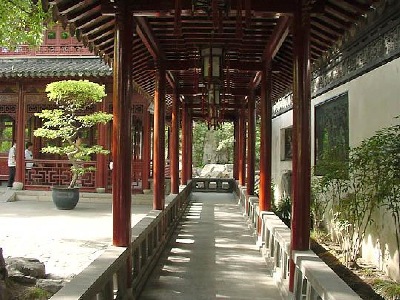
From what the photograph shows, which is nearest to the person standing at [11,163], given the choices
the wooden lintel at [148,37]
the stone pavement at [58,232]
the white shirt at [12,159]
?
the white shirt at [12,159]

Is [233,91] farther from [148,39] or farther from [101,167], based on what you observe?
[101,167]

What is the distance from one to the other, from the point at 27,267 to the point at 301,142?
3189 mm

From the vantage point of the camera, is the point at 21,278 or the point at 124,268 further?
the point at 21,278

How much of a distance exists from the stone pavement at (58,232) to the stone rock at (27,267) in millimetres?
287

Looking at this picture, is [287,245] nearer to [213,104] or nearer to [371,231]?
[371,231]

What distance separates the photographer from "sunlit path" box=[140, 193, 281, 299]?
461 centimetres

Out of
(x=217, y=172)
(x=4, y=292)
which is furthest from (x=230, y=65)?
(x=217, y=172)

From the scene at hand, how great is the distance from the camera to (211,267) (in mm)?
5613

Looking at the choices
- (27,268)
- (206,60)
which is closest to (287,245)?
(206,60)

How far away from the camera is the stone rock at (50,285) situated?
4.47 meters

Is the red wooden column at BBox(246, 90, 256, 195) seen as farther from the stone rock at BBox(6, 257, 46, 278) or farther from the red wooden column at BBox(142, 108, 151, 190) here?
the stone rock at BBox(6, 257, 46, 278)

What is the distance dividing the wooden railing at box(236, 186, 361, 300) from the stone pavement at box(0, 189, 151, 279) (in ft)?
7.74

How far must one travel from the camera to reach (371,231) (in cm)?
575

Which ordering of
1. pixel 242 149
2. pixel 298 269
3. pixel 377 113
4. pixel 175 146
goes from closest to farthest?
pixel 298 269, pixel 377 113, pixel 175 146, pixel 242 149
